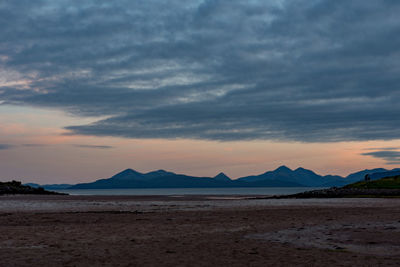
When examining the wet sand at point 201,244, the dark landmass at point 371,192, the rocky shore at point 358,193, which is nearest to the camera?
the wet sand at point 201,244

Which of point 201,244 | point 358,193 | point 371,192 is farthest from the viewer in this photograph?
point 358,193

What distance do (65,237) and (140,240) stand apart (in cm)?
375

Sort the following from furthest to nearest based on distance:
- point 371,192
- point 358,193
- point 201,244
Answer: point 358,193 < point 371,192 < point 201,244

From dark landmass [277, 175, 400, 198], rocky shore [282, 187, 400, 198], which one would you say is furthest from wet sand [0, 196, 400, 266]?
dark landmass [277, 175, 400, 198]

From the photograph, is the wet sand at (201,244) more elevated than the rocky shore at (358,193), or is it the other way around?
the rocky shore at (358,193)

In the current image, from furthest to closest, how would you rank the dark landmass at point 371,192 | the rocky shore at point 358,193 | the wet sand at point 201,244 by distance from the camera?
1. the dark landmass at point 371,192
2. the rocky shore at point 358,193
3. the wet sand at point 201,244

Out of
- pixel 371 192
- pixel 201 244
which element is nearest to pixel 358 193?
pixel 371 192

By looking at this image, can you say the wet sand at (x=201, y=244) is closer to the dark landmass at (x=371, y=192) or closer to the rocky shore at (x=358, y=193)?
the rocky shore at (x=358, y=193)

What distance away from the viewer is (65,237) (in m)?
19.7

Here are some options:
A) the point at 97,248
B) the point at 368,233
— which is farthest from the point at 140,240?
the point at 368,233

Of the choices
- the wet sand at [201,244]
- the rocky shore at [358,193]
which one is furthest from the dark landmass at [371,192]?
the wet sand at [201,244]

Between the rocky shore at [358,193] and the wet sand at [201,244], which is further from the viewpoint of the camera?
the rocky shore at [358,193]

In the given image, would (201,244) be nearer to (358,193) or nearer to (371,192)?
(371,192)

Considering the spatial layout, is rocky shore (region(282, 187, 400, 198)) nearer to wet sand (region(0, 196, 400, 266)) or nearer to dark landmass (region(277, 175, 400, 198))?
dark landmass (region(277, 175, 400, 198))
